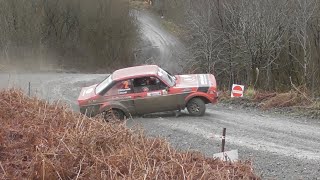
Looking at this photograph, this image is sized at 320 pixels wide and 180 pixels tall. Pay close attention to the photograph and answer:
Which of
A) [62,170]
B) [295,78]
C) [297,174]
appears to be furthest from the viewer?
[295,78]

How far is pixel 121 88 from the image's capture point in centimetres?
1598

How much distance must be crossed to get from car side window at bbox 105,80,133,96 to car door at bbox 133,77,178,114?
205mm

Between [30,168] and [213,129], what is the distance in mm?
8855

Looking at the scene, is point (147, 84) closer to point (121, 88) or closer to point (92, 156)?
point (121, 88)

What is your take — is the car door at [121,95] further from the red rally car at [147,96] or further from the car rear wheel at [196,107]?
the car rear wheel at [196,107]

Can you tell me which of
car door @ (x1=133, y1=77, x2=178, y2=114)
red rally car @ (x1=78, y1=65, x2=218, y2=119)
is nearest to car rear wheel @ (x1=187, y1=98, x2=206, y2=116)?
red rally car @ (x1=78, y1=65, x2=218, y2=119)

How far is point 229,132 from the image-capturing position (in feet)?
46.2

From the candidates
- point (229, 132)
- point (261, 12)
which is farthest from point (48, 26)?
point (229, 132)

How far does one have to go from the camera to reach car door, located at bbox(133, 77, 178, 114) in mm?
15844

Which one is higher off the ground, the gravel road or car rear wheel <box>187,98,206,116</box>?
car rear wheel <box>187,98,206,116</box>

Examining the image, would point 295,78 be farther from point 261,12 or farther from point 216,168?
point 216,168

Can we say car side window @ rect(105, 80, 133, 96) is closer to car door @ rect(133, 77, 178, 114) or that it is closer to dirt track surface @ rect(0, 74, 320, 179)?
car door @ rect(133, 77, 178, 114)

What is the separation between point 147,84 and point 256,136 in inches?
168

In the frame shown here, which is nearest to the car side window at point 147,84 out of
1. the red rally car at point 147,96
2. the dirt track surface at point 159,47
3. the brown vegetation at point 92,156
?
the red rally car at point 147,96
